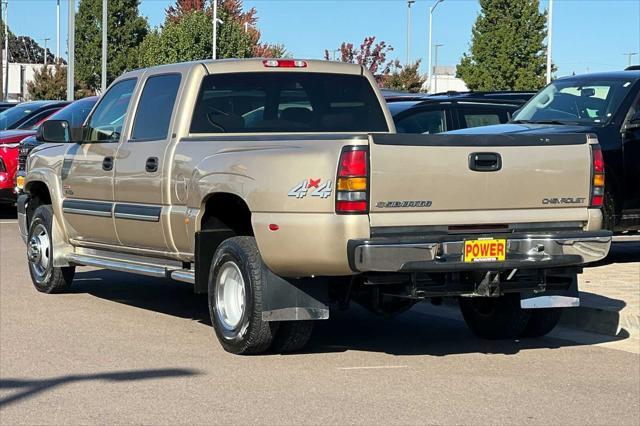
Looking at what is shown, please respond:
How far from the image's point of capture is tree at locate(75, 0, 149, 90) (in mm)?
63219

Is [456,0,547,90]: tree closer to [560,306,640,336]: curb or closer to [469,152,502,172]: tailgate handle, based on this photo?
[560,306,640,336]: curb

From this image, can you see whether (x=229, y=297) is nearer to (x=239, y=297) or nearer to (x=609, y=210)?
(x=239, y=297)

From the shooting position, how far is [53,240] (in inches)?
434

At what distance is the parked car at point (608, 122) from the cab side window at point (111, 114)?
360 cm

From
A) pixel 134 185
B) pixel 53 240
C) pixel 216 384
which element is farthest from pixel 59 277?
pixel 216 384

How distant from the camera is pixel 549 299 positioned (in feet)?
28.0

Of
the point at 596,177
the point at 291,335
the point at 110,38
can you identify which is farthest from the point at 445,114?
the point at 110,38

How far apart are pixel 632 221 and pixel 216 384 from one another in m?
6.25

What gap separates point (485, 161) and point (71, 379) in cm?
298

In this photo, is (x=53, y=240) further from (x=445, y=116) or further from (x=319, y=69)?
(x=445, y=116)

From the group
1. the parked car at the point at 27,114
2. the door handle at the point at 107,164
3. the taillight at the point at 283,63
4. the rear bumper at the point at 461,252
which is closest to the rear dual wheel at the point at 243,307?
the rear bumper at the point at 461,252

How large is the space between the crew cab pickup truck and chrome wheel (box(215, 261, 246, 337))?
1 cm

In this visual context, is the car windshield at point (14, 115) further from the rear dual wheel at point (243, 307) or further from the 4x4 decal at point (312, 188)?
the 4x4 decal at point (312, 188)

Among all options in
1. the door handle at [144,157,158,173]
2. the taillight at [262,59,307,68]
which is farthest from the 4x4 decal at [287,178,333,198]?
the taillight at [262,59,307,68]
